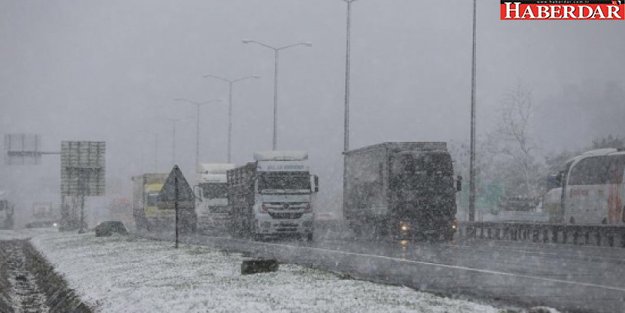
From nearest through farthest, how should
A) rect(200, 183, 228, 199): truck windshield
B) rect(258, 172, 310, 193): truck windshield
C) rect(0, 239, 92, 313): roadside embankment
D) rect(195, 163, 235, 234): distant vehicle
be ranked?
rect(0, 239, 92, 313): roadside embankment
rect(258, 172, 310, 193): truck windshield
rect(195, 163, 235, 234): distant vehicle
rect(200, 183, 228, 199): truck windshield

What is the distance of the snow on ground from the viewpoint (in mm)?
13547

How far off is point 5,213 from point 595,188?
2639 inches

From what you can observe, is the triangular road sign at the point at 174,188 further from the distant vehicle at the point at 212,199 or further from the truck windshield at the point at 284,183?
the distant vehicle at the point at 212,199

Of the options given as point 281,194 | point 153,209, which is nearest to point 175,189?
point 281,194

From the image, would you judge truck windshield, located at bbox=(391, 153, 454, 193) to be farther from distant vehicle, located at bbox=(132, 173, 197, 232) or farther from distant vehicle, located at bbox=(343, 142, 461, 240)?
distant vehicle, located at bbox=(132, 173, 197, 232)

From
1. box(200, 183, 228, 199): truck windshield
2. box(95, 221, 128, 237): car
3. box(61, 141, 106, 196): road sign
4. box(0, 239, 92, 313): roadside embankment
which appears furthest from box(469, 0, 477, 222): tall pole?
box(61, 141, 106, 196): road sign

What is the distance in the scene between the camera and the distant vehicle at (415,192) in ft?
126

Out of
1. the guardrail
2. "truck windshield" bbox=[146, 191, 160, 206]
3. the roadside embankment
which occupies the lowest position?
the roadside embankment

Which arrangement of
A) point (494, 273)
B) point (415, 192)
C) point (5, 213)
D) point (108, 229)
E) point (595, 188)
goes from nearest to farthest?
point (494, 273)
point (415, 192)
point (595, 188)
point (108, 229)
point (5, 213)

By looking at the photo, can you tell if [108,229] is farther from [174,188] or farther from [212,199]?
[174,188]

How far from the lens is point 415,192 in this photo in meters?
38.8

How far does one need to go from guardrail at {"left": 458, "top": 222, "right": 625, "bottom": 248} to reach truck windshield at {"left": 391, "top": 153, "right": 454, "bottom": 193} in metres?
4.67

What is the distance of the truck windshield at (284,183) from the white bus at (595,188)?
36.4ft

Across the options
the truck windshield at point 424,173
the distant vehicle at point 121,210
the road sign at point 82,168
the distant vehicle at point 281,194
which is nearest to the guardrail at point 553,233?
the truck windshield at point 424,173
